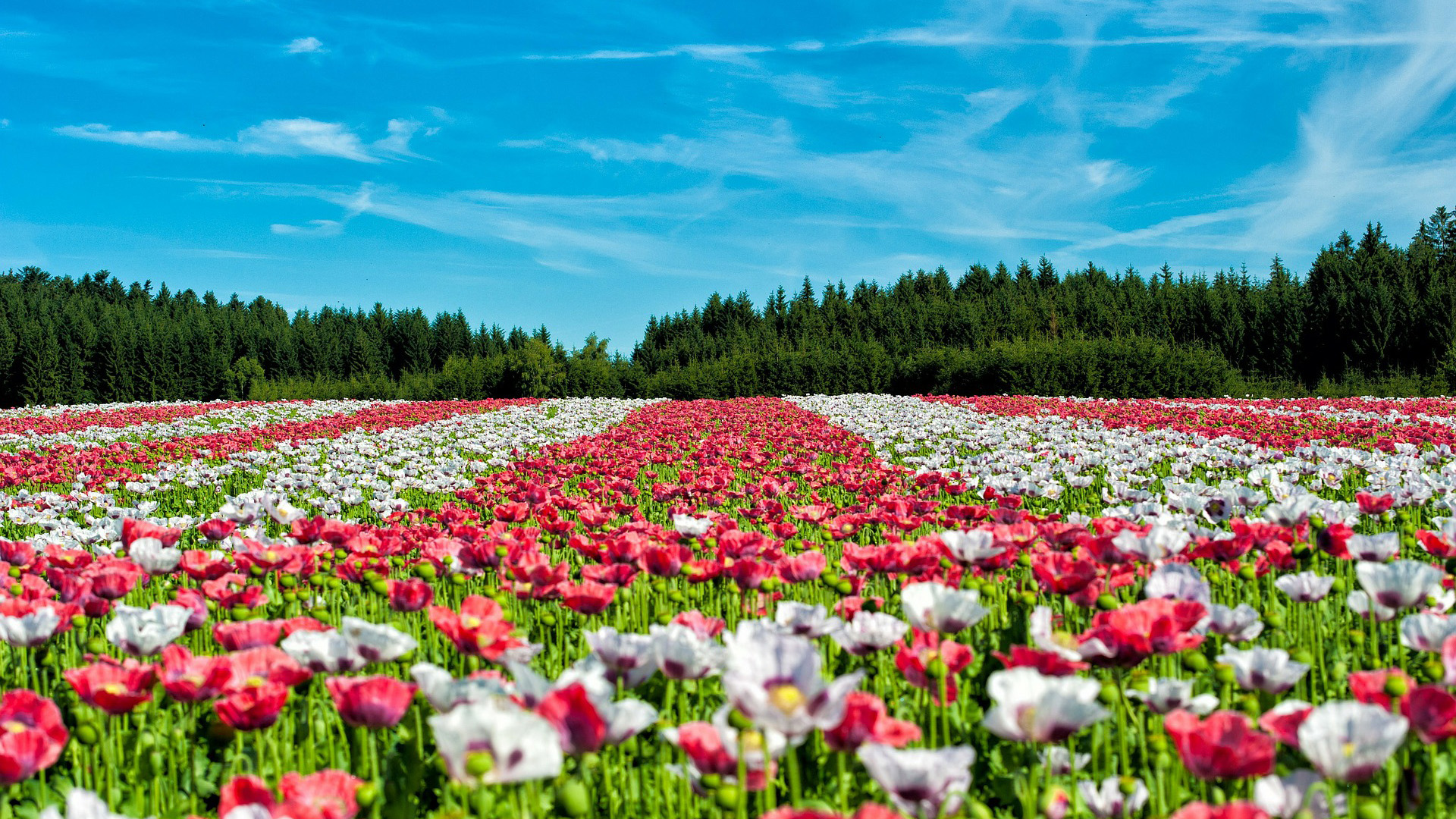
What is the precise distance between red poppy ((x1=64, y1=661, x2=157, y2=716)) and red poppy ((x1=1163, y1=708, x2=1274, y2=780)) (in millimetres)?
1748

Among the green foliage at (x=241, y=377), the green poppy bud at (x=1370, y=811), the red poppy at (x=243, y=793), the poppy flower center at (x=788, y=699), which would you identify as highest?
the green foliage at (x=241, y=377)

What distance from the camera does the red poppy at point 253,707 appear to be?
142cm

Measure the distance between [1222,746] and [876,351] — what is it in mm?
31957

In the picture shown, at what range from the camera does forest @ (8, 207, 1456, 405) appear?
26688mm

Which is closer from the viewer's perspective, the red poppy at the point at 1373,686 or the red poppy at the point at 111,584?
the red poppy at the point at 1373,686

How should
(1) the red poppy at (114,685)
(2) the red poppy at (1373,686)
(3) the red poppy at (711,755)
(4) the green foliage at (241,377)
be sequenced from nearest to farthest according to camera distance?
(3) the red poppy at (711,755) < (2) the red poppy at (1373,686) < (1) the red poppy at (114,685) < (4) the green foliage at (241,377)

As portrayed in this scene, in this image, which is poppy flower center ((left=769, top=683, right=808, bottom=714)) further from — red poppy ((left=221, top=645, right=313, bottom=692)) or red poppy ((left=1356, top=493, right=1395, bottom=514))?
red poppy ((left=1356, top=493, right=1395, bottom=514))

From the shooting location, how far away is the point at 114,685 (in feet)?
5.16

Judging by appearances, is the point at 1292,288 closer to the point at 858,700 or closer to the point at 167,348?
the point at 858,700

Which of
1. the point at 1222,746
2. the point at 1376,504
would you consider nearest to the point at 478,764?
the point at 1222,746

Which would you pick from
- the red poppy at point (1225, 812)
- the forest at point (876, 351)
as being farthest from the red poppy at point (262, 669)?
the forest at point (876, 351)

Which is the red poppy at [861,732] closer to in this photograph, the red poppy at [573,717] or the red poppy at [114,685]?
the red poppy at [573,717]

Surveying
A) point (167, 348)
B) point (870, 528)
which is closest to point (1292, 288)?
point (870, 528)

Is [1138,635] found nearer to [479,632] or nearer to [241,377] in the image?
[479,632]
